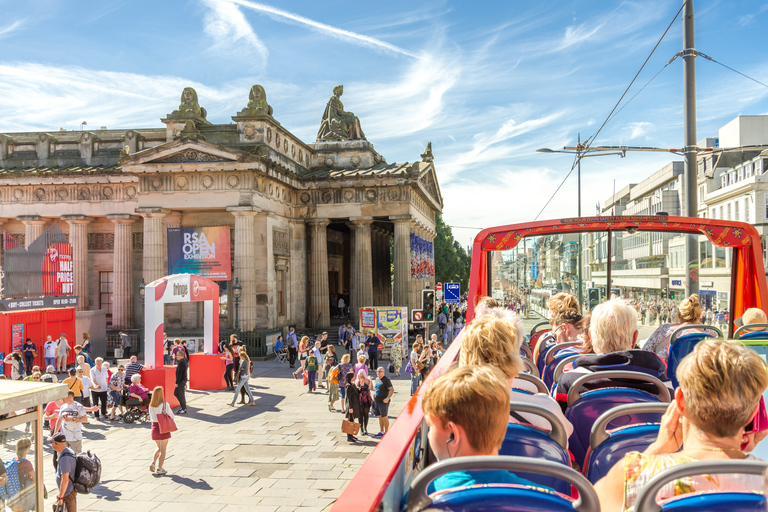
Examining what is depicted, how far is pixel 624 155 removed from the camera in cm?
1450

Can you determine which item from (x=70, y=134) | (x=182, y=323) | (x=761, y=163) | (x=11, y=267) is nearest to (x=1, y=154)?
(x=70, y=134)

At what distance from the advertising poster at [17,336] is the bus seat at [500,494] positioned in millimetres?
25914

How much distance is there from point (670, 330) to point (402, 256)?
94.6 ft

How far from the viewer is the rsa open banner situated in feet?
93.5

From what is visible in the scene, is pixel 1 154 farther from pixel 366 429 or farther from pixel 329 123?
pixel 366 429

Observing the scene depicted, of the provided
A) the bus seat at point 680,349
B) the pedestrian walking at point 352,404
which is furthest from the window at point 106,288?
the bus seat at point 680,349

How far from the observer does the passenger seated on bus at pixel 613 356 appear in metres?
3.25

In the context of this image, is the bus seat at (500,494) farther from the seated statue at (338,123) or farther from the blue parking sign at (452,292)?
the seated statue at (338,123)

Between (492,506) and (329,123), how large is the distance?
39198 mm

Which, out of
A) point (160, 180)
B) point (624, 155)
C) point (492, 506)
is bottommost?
point (492, 506)

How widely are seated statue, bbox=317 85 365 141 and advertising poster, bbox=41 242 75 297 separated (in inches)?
686

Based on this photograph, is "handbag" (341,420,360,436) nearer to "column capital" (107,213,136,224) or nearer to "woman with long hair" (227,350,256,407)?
"woman with long hair" (227,350,256,407)

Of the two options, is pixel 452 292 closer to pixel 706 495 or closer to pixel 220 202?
pixel 220 202

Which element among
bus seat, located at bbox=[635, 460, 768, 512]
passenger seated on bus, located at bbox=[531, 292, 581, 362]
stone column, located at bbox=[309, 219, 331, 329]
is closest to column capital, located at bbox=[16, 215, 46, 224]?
stone column, located at bbox=[309, 219, 331, 329]
